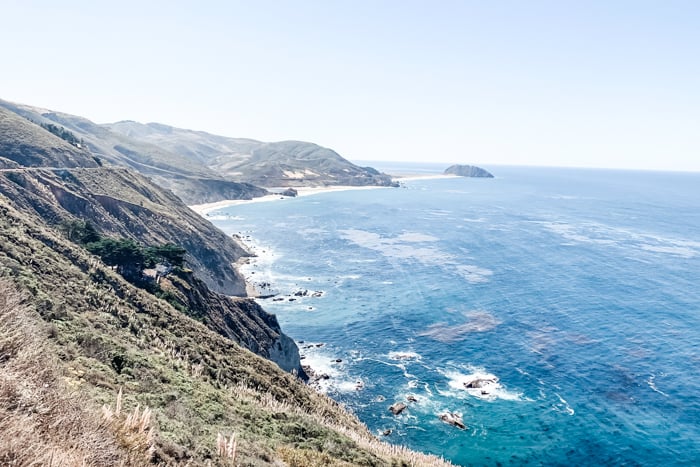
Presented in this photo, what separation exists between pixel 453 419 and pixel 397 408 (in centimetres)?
687


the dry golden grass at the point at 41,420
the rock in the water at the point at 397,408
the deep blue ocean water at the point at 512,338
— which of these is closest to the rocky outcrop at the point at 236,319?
the deep blue ocean water at the point at 512,338

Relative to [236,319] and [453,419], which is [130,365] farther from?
[453,419]

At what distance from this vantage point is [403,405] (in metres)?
56.4

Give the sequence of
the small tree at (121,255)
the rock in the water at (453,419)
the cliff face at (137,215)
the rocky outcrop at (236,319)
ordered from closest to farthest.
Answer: the rock in the water at (453,419) → the small tree at (121,255) → the rocky outcrop at (236,319) → the cliff face at (137,215)

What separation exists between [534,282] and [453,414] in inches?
2393

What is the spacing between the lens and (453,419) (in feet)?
176

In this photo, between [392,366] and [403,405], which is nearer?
[403,405]

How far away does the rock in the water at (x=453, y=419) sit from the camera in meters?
52.8

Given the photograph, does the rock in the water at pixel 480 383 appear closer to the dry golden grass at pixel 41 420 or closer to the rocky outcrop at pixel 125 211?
the dry golden grass at pixel 41 420

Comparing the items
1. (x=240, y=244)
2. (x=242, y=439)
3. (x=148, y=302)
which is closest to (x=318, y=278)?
(x=240, y=244)

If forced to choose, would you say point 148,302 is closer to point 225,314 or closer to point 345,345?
point 225,314

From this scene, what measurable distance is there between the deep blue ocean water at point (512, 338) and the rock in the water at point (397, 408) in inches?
35.2

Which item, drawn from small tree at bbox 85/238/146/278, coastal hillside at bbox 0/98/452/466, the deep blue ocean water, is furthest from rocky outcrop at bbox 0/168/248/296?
small tree at bbox 85/238/146/278

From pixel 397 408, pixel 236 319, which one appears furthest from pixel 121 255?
pixel 397 408
